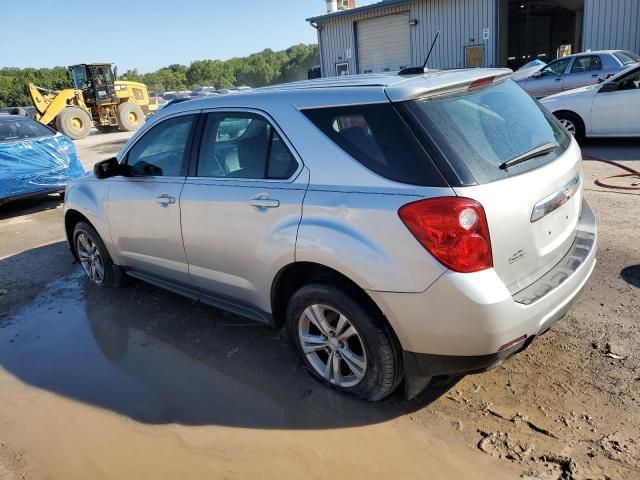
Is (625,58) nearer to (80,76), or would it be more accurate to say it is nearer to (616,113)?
(616,113)

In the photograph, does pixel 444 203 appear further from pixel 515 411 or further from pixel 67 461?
pixel 67 461

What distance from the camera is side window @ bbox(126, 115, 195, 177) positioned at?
382 centimetres

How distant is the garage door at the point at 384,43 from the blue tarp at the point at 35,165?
17.2m

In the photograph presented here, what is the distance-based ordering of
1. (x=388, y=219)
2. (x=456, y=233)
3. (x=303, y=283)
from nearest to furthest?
(x=456, y=233) < (x=388, y=219) < (x=303, y=283)

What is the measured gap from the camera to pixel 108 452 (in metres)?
2.88

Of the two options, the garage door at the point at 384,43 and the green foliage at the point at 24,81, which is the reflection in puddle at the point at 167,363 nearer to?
the garage door at the point at 384,43

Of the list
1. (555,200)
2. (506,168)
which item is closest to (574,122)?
(555,200)

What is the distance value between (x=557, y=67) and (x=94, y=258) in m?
12.9

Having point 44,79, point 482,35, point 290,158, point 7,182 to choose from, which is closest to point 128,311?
point 290,158

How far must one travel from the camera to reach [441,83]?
2.77 m

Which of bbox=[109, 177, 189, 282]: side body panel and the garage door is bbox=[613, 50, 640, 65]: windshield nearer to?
the garage door

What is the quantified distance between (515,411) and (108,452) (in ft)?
7.21

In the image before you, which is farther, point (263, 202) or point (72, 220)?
point (72, 220)

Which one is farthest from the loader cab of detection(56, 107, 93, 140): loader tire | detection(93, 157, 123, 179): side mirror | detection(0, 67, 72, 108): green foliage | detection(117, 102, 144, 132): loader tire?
detection(0, 67, 72, 108): green foliage
